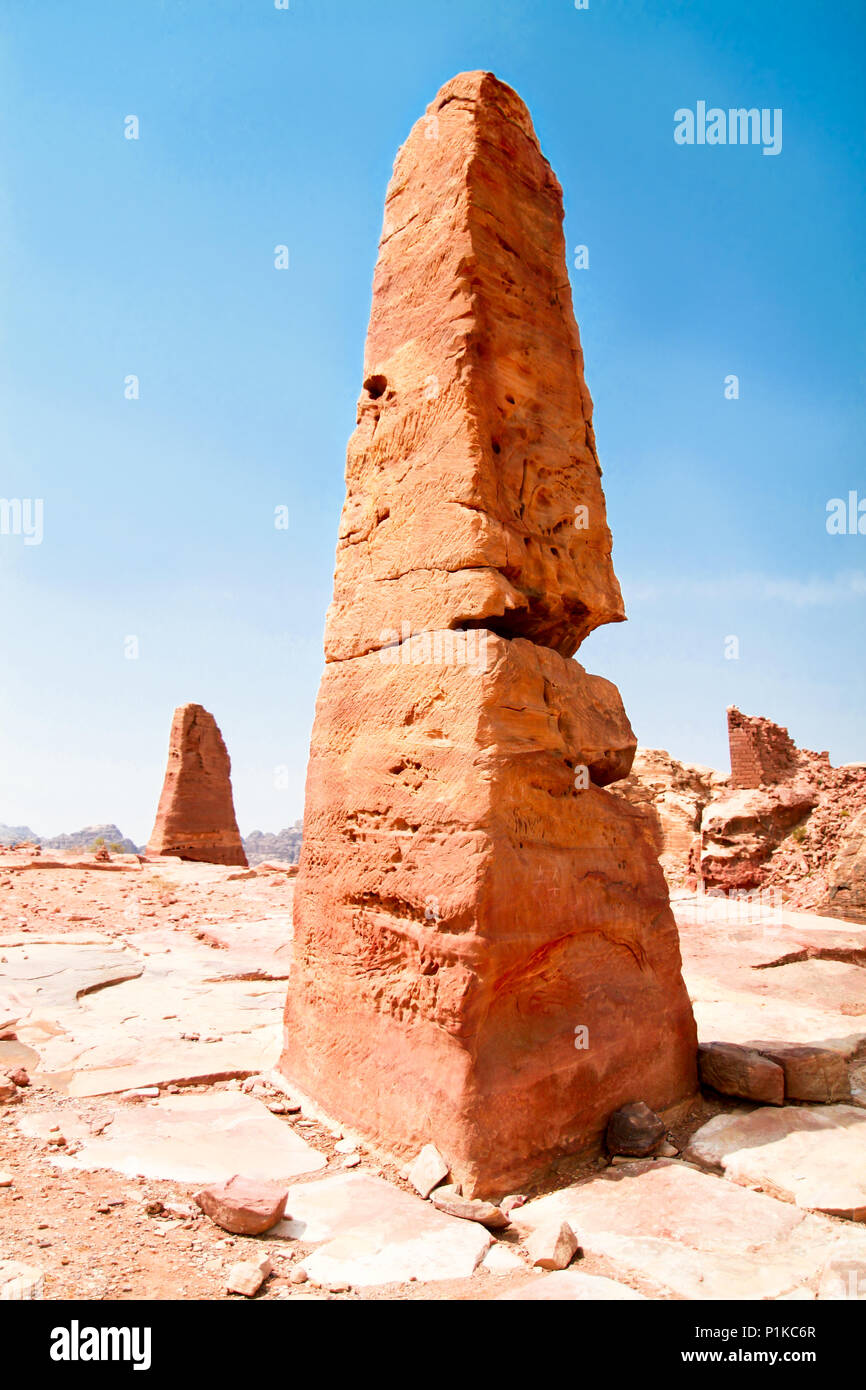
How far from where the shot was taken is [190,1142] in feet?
8.88

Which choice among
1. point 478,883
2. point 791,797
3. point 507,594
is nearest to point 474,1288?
point 478,883

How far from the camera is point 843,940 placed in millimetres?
5840

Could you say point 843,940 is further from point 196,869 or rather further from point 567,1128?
point 196,869

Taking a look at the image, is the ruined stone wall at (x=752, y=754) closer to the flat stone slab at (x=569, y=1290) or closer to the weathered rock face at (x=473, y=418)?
the weathered rock face at (x=473, y=418)

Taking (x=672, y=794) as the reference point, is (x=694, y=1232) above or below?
below

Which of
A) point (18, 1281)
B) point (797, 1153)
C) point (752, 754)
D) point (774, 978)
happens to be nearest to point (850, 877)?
point (774, 978)

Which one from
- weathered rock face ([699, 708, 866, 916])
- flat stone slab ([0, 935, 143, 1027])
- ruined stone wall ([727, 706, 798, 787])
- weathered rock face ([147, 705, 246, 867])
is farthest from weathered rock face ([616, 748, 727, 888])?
flat stone slab ([0, 935, 143, 1027])

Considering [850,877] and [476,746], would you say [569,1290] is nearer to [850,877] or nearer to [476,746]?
[476,746]

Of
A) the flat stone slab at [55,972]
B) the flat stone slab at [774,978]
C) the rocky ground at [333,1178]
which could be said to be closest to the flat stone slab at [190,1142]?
the rocky ground at [333,1178]

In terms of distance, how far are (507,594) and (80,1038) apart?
9.83 ft

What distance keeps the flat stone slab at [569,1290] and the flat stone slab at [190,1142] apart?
96 centimetres

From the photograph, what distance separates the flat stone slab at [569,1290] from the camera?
179 cm

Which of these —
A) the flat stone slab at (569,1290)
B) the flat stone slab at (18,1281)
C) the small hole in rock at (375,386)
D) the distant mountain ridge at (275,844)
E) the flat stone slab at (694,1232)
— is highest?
the small hole in rock at (375,386)

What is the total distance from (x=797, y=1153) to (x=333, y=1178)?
1.49 metres
